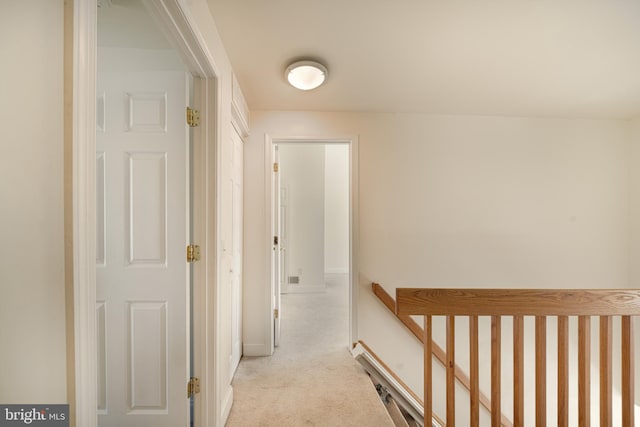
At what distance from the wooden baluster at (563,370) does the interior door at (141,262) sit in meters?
1.76

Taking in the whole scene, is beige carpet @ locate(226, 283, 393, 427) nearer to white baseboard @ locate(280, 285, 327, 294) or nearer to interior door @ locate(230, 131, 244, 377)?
interior door @ locate(230, 131, 244, 377)

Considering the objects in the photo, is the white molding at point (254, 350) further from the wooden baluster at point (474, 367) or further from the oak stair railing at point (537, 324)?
the wooden baluster at point (474, 367)

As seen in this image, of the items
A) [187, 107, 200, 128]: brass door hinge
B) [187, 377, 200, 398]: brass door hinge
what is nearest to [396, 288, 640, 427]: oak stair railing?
[187, 377, 200, 398]: brass door hinge

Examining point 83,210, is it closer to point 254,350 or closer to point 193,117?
point 193,117

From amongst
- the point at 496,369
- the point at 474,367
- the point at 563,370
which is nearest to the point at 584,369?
the point at 563,370

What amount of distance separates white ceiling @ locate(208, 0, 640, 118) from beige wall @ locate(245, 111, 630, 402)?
22 cm

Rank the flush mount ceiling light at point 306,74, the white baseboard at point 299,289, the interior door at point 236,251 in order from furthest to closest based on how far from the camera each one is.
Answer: the white baseboard at point 299,289, the interior door at point 236,251, the flush mount ceiling light at point 306,74

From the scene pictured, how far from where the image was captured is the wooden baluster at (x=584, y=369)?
3.82 ft

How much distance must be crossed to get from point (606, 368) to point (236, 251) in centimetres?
222

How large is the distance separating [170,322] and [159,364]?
0.78 ft

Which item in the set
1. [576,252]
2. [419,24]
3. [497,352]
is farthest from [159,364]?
[576,252]

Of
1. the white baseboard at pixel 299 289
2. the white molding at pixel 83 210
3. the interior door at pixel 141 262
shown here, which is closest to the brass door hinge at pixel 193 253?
the interior door at pixel 141 262

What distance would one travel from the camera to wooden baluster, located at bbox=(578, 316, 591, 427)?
1.16m

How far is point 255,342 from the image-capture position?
246cm
